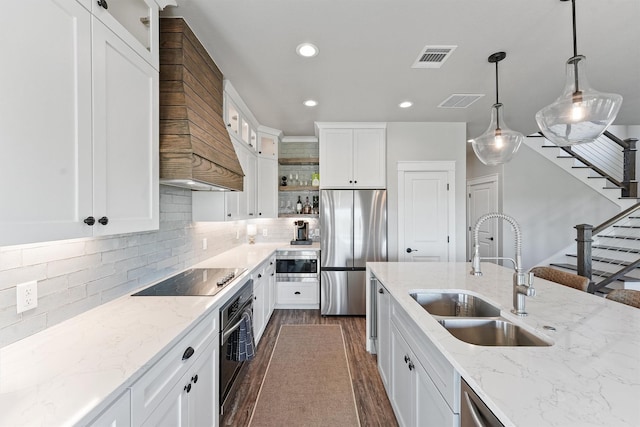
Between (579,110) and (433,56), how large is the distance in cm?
109

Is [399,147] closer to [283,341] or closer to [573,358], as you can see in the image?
[283,341]

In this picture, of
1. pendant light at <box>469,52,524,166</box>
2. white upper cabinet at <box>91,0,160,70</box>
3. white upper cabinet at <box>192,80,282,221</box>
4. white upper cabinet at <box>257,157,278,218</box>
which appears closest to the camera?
white upper cabinet at <box>91,0,160,70</box>

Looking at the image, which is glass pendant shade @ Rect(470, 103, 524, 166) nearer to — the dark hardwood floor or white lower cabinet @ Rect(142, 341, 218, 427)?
the dark hardwood floor

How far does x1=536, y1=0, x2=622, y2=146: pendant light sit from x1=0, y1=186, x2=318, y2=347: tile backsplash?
109 inches

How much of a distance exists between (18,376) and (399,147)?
391 cm

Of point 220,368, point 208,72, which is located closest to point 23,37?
point 208,72

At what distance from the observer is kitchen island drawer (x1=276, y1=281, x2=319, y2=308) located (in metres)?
3.92

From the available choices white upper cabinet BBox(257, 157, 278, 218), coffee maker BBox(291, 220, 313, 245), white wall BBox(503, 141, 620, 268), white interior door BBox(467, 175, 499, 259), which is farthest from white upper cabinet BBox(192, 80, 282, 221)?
white wall BBox(503, 141, 620, 268)

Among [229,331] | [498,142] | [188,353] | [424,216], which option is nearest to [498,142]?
[498,142]

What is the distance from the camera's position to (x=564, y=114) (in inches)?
64.4

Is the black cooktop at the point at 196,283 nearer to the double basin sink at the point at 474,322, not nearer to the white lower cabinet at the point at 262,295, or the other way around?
the white lower cabinet at the point at 262,295

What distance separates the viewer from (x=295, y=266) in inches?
154

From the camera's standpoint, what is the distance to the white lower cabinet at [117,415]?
0.78 meters

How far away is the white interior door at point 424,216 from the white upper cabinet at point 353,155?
424mm
